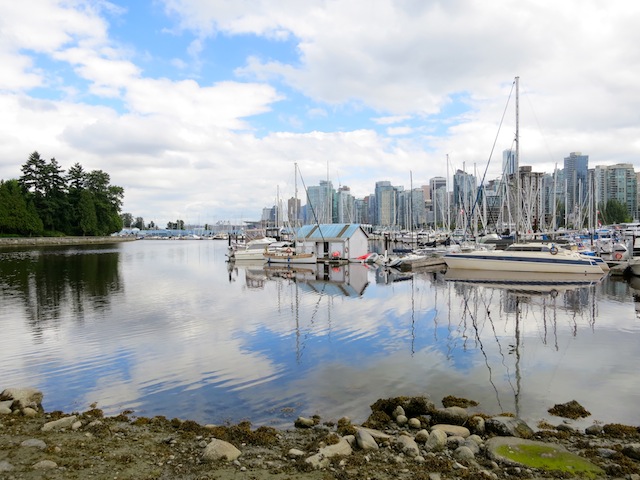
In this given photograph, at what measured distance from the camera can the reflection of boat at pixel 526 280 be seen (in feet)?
116

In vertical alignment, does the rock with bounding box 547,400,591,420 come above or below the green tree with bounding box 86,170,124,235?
below

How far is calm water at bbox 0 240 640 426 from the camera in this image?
485 inches

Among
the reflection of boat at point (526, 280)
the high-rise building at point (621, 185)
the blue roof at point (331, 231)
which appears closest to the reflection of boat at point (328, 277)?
the blue roof at point (331, 231)

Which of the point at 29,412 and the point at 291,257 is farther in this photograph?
the point at 291,257

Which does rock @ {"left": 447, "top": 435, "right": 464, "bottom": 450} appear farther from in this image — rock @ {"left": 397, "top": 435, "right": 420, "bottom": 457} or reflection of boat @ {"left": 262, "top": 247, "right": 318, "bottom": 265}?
reflection of boat @ {"left": 262, "top": 247, "right": 318, "bottom": 265}

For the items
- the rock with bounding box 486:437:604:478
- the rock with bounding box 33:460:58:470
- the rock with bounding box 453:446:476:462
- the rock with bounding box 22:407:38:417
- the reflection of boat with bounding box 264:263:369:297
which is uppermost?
the rock with bounding box 33:460:58:470

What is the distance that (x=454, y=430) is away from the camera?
31.9 feet

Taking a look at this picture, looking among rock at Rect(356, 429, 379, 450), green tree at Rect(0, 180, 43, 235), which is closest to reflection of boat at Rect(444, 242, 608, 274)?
rock at Rect(356, 429, 379, 450)

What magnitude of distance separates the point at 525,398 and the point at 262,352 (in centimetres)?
907

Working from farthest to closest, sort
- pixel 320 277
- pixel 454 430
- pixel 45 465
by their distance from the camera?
pixel 320 277 < pixel 454 430 < pixel 45 465

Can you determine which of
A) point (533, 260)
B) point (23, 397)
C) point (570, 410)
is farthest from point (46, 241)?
point (570, 410)

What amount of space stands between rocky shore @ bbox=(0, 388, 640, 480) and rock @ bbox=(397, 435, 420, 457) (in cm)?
2

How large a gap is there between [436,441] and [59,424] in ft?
26.3

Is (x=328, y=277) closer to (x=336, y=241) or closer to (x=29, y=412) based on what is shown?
(x=336, y=241)
